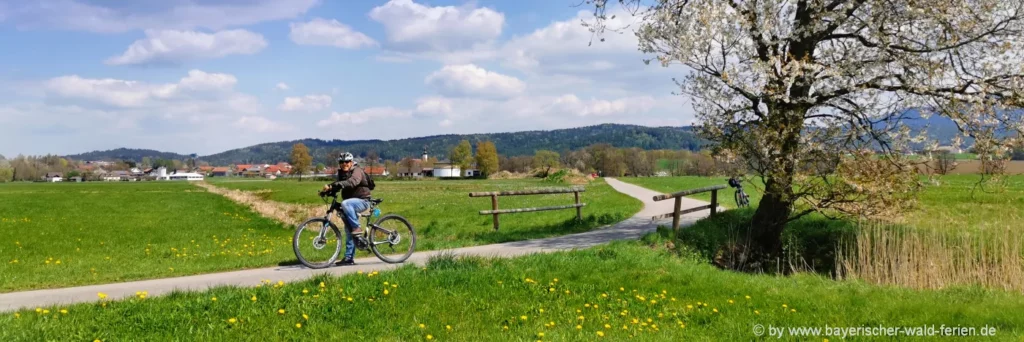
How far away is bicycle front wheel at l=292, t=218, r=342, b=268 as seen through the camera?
33.1ft

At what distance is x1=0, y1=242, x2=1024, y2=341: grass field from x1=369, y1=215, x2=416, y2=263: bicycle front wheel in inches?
87.7

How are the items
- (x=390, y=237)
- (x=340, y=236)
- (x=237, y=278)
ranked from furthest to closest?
1. (x=390, y=237)
2. (x=340, y=236)
3. (x=237, y=278)

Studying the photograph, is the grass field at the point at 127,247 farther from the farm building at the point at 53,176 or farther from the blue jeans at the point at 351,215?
the farm building at the point at 53,176

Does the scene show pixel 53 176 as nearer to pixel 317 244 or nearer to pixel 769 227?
pixel 317 244

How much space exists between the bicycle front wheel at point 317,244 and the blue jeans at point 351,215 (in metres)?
0.24

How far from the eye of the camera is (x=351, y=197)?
34.7 feet

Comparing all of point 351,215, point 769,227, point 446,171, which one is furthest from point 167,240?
point 446,171

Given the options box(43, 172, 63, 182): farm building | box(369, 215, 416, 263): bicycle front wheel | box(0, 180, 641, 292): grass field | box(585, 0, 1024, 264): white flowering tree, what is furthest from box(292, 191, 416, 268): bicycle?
box(43, 172, 63, 182): farm building

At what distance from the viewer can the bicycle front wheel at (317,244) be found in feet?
33.1

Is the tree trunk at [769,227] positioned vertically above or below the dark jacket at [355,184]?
below

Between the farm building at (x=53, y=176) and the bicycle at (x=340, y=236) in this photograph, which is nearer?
the bicycle at (x=340, y=236)

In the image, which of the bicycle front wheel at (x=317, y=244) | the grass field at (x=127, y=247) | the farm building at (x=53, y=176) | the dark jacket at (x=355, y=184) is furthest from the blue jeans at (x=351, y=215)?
the farm building at (x=53, y=176)

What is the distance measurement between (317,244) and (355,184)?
1.25 meters

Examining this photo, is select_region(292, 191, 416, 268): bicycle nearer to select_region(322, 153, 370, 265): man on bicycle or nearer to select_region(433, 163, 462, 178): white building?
select_region(322, 153, 370, 265): man on bicycle
